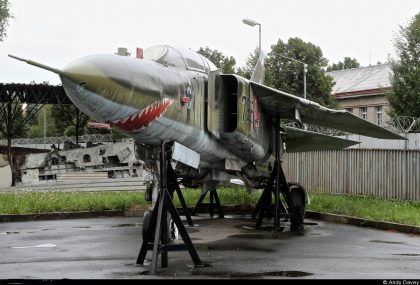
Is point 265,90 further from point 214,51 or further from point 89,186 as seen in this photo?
point 214,51

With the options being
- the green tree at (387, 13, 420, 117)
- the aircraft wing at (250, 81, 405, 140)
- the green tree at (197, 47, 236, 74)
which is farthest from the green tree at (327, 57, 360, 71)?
the aircraft wing at (250, 81, 405, 140)

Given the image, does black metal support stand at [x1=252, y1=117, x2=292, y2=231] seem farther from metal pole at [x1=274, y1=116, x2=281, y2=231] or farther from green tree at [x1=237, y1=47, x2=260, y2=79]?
green tree at [x1=237, y1=47, x2=260, y2=79]

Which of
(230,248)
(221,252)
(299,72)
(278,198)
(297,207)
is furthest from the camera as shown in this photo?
(299,72)

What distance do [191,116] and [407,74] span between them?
2677 centimetres


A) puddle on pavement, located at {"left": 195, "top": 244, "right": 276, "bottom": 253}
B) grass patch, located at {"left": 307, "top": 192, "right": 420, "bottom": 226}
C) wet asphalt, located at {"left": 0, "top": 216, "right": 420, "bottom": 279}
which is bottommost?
puddle on pavement, located at {"left": 195, "top": 244, "right": 276, "bottom": 253}

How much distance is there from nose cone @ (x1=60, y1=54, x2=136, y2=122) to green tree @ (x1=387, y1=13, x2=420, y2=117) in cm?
2833

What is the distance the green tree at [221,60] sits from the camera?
4564 centimetres

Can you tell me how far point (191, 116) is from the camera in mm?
8844

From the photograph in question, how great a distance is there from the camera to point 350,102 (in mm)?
44250

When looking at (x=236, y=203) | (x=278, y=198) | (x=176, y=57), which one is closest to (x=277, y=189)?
(x=278, y=198)

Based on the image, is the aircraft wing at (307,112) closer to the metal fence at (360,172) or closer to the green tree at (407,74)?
the metal fence at (360,172)

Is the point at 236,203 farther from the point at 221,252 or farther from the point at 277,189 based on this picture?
the point at 221,252

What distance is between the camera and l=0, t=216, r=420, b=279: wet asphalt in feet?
24.2

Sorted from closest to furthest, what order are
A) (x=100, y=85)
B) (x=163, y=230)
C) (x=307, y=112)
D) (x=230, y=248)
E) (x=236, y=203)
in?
(x=100, y=85), (x=163, y=230), (x=230, y=248), (x=307, y=112), (x=236, y=203)
